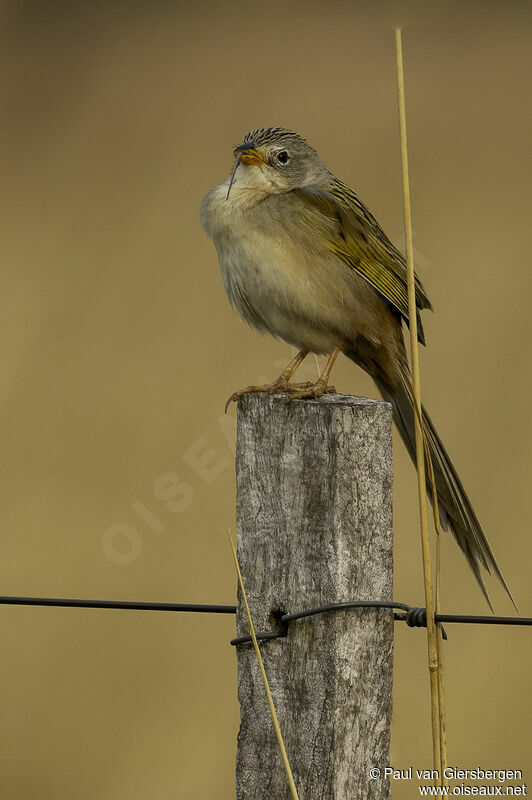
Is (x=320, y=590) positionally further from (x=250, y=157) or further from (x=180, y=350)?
(x=180, y=350)

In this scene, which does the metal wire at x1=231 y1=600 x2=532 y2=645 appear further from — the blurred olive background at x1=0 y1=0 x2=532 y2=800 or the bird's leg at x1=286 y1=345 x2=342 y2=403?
the blurred olive background at x1=0 y1=0 x2=532 y2=800

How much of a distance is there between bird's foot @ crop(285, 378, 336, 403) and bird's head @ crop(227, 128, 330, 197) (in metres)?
0.73

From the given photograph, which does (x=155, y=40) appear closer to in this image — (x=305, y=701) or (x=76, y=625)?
(x=76, y=625)

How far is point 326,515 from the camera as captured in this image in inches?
84.1

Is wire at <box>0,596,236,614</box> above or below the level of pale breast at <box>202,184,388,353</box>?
below

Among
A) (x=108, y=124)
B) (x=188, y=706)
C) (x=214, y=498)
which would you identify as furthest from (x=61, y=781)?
(x=108, y=124)

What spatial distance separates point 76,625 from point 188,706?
611 millimetres

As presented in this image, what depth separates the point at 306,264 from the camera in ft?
10.6

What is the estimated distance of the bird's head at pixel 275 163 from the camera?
3.31 meters

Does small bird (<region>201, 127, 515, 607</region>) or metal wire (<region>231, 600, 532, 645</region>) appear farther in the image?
small bird (<region>201, 127, 515, 607</region>)

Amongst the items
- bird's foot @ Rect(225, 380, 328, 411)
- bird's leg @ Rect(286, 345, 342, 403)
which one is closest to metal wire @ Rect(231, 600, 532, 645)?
bird's leg @ Rect(286, 345, 342, 403)

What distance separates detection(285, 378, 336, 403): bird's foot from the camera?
2407 mm

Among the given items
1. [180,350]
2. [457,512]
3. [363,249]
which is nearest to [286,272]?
[363,249]

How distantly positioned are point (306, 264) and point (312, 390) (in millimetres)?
746
